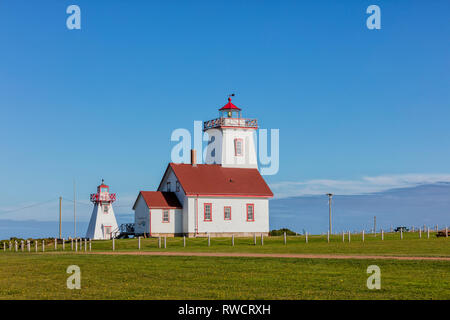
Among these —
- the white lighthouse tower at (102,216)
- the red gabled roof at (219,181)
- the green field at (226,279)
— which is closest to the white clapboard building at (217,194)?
the red gabled roof at (219,181)

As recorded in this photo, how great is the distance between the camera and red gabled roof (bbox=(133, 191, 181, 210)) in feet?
205

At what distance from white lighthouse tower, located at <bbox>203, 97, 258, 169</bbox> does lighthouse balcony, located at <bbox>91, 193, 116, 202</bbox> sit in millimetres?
11479

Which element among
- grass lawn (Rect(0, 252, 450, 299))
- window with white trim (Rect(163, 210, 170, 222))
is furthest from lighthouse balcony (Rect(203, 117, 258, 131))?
grass lawn (Rect(0, 252, 450, 299))

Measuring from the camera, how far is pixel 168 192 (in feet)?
→ 215

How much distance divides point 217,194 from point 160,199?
558 cm

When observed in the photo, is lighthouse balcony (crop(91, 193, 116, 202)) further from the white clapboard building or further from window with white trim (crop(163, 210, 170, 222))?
window with white trim (crop(163, 210, 170, 222))

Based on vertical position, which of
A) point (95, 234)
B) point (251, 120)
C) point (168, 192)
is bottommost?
point (95, 234)

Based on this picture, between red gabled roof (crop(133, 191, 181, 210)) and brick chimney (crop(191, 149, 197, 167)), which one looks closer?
red gabled roof (crop(133, 191, 181, 210))

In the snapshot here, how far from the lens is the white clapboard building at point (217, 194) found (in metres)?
62.6

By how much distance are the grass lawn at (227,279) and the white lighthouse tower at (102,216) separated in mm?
39103
